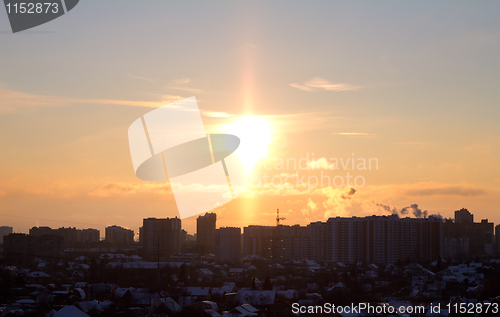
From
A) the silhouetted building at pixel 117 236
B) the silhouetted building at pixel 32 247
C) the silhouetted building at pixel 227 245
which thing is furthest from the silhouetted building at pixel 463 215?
the silhouetted building at pixel 32 247

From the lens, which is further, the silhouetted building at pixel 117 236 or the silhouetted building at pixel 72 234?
the silhouetted building at pixel 117 236

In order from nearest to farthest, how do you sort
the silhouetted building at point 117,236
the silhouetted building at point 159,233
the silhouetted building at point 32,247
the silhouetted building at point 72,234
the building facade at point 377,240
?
the building facade at point 377,240, the silhouetted building at point 32,247, the silhouetted building at point 159,233, the silhouetted building at point 72,234, the silhouetted building at point 117,236

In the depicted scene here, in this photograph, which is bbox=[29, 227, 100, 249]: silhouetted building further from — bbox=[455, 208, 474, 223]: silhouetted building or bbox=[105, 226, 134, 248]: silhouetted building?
bbox=[455, 208, 474, 223]: silhouetted building

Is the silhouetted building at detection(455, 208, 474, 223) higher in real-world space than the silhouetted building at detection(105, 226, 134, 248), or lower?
higher

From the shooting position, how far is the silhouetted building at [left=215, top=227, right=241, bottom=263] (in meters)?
38.8

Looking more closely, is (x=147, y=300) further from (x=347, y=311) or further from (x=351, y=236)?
(x=351, y=236)

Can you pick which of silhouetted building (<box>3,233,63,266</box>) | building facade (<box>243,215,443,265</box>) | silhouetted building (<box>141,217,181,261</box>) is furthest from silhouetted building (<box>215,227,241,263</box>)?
silhouetted building (<box>3,233,63,266</box>)

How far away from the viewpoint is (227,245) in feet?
129

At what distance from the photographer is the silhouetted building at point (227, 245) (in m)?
38.8

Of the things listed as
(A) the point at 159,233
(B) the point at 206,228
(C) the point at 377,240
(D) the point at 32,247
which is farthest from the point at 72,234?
(C) the point at 377,240

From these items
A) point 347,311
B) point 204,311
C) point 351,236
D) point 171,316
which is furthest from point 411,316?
point 351,236

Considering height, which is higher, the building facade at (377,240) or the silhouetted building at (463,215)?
the silhouetted building at (463,215)

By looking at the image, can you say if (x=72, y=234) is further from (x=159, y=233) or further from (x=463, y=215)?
(x=463, y=215)

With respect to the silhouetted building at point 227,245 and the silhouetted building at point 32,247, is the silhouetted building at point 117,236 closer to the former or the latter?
the silhouetted building at point 32,247
